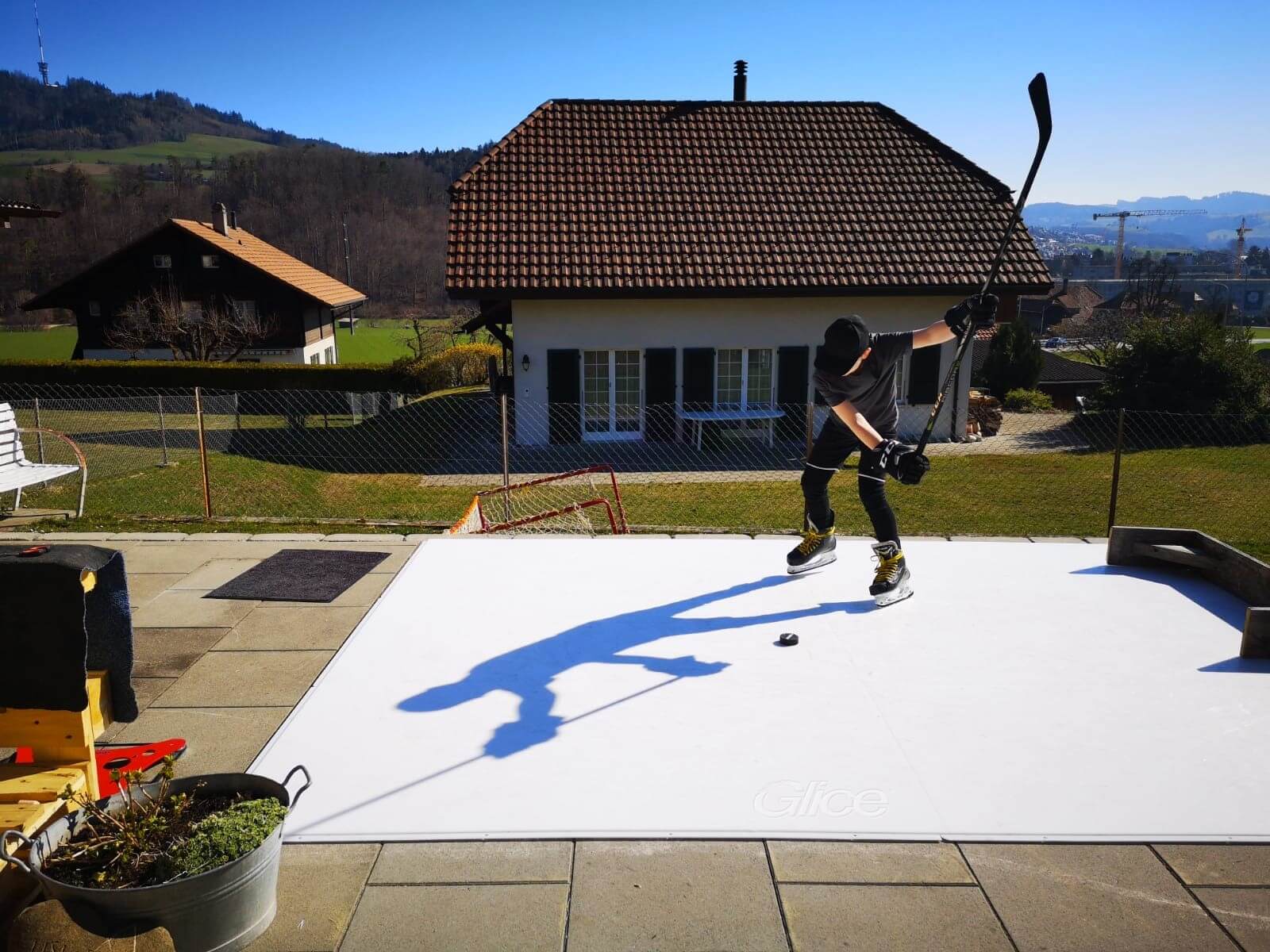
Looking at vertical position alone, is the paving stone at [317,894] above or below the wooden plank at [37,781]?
below

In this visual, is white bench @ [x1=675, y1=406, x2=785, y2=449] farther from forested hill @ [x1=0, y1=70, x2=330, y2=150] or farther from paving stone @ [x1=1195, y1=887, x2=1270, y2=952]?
forested hill @ [x1=0, y1=70, x2=330, y2=150]

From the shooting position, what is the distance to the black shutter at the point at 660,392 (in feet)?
52.5

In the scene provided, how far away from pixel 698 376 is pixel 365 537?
9.78 metres

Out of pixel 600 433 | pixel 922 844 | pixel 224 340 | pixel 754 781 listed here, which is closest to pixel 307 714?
pixel 754 781

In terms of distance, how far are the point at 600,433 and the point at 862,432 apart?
10808mm

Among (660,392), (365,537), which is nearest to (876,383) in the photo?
(365,537)

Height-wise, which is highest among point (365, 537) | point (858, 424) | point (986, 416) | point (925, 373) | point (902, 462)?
point (858, 424)

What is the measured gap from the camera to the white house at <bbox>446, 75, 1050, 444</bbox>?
15812 mm

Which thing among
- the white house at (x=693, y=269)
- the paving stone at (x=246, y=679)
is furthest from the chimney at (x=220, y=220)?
the paving stone at (x=246, y=679)

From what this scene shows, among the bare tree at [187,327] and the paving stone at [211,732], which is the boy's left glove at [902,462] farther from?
the bare tree at [187,327]

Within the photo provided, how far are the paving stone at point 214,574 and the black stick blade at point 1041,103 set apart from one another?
5756 mm

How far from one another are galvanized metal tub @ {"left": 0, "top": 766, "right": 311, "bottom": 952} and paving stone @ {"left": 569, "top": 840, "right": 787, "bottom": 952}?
0.90m

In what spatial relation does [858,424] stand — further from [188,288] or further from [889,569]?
[188,288]

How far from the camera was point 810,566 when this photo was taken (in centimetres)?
605
